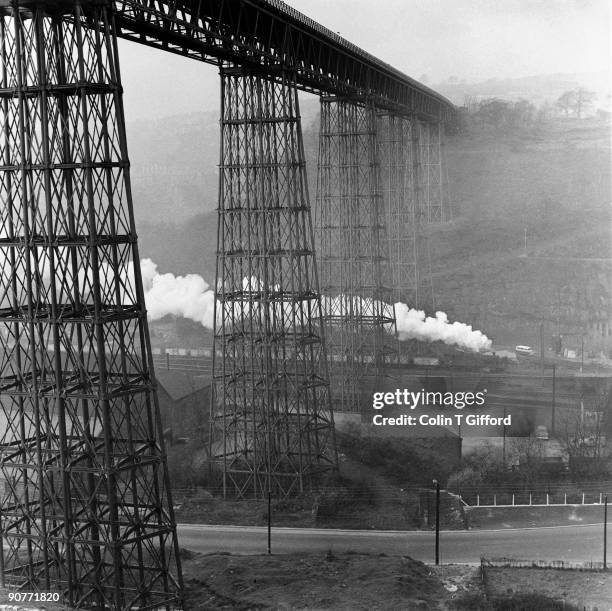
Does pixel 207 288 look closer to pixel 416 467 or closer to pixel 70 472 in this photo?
pixel 416 467

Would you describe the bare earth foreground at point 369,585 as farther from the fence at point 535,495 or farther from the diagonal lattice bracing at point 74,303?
the fence at point 535,495

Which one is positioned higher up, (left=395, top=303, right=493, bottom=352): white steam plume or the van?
Result: (left=395, top=303, right=493, bottom=352): white steam plume

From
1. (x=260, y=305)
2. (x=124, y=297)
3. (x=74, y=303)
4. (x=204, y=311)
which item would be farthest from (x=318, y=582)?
(x=204, y=311)

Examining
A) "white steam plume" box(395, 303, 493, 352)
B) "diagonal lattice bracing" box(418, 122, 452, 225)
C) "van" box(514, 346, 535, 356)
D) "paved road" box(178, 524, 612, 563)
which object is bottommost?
"paved road" box(178, 524, 612, 563)

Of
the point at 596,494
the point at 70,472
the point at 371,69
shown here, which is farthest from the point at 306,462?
the point at 371,69

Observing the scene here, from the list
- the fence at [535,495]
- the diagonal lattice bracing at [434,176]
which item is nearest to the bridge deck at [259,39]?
the fence at [535,495]

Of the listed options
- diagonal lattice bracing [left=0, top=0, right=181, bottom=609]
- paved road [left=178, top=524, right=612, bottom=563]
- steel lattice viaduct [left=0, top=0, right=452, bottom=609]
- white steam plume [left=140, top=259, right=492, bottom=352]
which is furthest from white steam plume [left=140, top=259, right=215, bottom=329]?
diagonal lattice bracing [left=0, top=0, right=181, bottom=609]

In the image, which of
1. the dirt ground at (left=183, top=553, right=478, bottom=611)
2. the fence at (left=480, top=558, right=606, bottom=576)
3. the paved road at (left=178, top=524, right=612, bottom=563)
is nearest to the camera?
the dirt ground at (left=183, top=553, right=478, bottom=611)

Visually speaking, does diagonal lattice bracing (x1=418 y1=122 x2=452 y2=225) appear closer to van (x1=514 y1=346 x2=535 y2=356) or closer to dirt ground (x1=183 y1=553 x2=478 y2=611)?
van (x1=514 y1=346 x2=535 y2=356)
